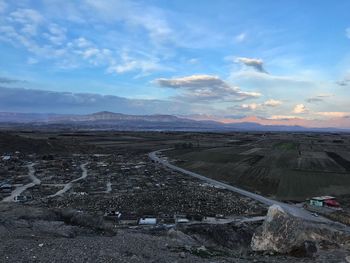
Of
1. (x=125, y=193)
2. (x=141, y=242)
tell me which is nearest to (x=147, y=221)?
(x=125, y=193)

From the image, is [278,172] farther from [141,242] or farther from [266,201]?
[141,242]

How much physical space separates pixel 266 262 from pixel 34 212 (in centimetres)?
1727

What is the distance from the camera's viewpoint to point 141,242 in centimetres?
2348

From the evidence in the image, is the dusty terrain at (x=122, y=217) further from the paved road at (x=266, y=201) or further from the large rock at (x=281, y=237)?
the paved road at (x=266, y=201)

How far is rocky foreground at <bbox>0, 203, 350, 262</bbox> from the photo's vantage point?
61.5ft

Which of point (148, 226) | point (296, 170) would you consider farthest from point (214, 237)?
point (296, 170)

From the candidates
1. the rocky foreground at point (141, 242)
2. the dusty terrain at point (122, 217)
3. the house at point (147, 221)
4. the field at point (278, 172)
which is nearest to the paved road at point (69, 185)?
the dusty terrain at point (122, 217)

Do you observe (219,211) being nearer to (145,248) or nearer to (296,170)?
(145,248)

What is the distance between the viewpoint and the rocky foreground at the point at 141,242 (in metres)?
18.7

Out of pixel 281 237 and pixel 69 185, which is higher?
pixel 281 237

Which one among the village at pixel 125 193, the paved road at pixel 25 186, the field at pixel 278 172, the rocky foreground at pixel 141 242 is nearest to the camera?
the rocky foreground at pixel 141 242

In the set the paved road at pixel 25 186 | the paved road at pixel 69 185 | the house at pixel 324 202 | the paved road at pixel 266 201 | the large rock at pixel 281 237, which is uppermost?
the large rock at pixel 281 237

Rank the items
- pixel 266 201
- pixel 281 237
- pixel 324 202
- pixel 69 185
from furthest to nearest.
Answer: pixel 69 185 → pixel 266 201 → pixel 324 202 → pixel 281 237

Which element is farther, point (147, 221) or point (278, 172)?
point (278, 172)
